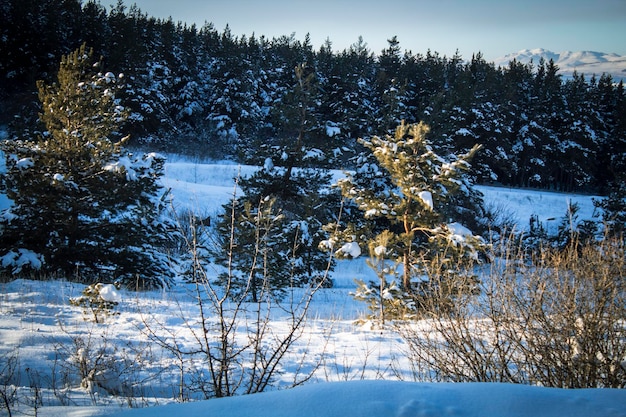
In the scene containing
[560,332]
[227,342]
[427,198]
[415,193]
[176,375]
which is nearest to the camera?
[227,342]

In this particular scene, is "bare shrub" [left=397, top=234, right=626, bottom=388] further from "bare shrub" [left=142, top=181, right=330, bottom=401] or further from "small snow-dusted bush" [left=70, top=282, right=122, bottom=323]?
"small snow-dusted bush" [left=70, top=282, right=122, bottom=323]

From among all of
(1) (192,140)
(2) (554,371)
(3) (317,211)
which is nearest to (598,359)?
(2) (554,371)

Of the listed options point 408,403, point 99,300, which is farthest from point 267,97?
point 408,403

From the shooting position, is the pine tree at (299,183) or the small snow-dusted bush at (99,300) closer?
the small snow-dusted bush at (99,300)

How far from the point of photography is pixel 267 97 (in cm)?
4059

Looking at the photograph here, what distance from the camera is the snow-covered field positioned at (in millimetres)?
2092

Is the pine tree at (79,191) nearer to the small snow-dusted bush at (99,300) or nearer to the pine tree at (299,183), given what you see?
the small snow-dusted bush at (99,300)

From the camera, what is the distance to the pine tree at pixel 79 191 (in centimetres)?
853

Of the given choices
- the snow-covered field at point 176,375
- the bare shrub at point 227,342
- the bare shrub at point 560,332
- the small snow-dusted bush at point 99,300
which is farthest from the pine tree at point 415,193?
the small snow-dusted bush at point 99,300

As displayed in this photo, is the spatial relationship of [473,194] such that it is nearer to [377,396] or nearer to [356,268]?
[356,268]

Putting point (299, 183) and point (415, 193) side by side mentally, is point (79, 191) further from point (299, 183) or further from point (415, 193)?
point (415, 193)

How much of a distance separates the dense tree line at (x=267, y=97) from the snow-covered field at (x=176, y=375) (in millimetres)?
24518

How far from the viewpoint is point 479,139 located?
3159cm

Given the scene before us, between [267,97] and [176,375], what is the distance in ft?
130
